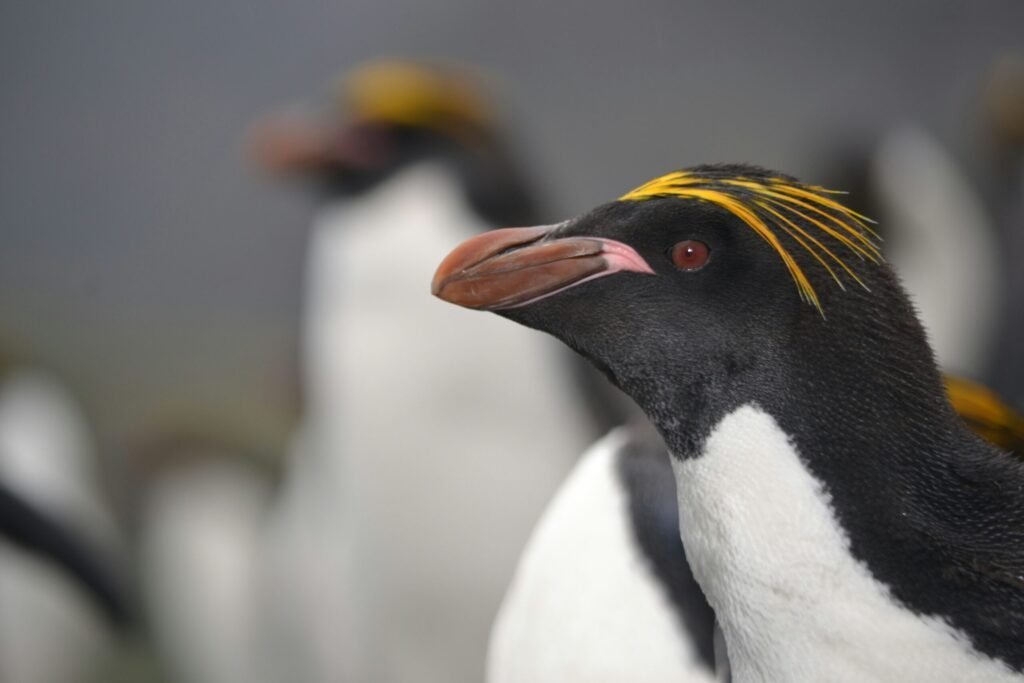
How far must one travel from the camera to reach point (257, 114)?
430cm

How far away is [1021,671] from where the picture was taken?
2.27ft

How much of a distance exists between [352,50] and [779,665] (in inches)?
148

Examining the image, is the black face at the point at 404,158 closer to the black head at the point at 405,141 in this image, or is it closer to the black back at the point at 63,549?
the black head at the point at 405,141

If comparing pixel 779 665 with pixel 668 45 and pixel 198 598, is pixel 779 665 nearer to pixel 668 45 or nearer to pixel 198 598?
pixel 198 598

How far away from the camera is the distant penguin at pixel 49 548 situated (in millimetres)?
2021

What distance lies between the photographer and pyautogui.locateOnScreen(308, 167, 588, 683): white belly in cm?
211

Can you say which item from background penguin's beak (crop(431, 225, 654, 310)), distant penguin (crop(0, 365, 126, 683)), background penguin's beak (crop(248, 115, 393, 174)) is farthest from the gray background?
background penguin's beak (crop(431, 225, 654, 310))

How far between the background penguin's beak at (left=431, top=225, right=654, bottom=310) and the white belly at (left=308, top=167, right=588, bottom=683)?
1296mm

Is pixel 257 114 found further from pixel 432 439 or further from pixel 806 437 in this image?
pixel 806 437

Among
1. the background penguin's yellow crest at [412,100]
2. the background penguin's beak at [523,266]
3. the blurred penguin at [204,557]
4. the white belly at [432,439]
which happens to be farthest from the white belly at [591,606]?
the blurred penguin at [204,557]

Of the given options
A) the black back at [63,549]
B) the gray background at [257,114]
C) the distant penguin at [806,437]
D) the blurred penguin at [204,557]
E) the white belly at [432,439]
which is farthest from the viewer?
the gray background at [257,114]

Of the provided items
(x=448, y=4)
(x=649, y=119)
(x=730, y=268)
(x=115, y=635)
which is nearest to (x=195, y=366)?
(x=448, y=4)

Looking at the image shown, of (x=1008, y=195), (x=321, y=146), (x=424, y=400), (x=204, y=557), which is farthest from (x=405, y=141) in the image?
(x=1008, y=195)

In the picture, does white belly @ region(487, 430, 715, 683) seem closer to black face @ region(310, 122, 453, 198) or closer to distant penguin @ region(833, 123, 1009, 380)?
black face @ region(310, 122, 453, 198)
